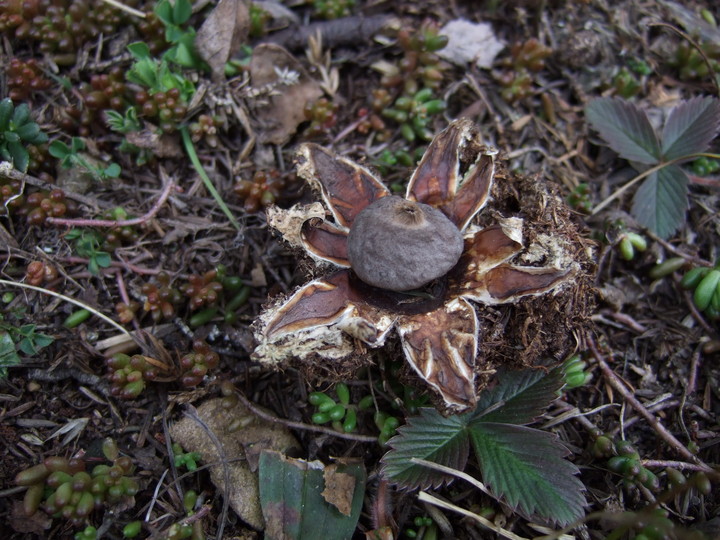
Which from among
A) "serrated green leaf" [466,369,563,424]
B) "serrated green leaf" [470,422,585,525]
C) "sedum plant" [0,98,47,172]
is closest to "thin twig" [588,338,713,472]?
"serrated green leaf" [466,369,563,424]

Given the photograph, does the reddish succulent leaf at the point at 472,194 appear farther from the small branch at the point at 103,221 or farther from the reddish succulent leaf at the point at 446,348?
the small branch at the point at 103,221

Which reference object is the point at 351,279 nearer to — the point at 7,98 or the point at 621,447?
the point at 621,447

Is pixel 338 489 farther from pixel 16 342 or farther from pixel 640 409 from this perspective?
pixel 16 342

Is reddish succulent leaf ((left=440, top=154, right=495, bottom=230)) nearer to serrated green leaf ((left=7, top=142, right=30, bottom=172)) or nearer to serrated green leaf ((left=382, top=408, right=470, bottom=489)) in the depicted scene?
serrated green leaf ((left=382, top=408, right=470, bottom=489))

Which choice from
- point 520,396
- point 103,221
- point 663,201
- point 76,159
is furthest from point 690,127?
point 76,159

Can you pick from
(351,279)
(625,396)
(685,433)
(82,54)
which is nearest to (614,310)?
(625,396)

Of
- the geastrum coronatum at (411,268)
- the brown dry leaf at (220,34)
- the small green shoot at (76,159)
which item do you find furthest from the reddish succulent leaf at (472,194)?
the small green shoot at (76,159)
